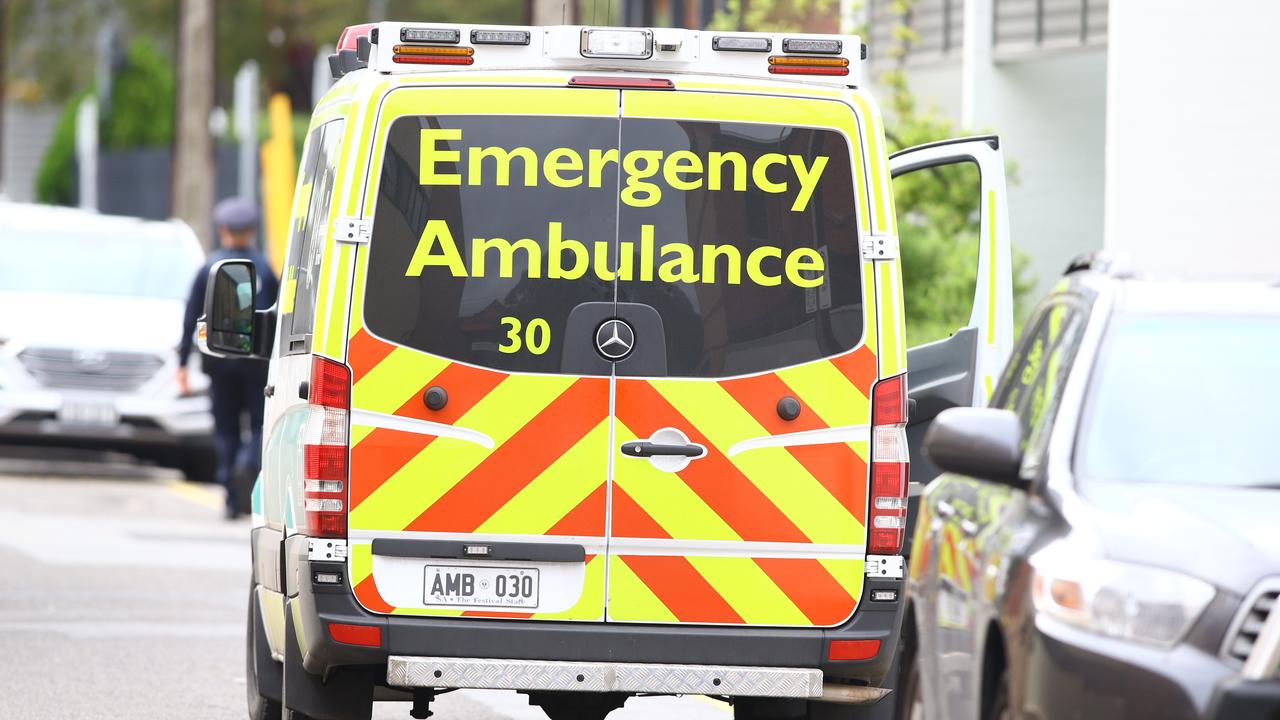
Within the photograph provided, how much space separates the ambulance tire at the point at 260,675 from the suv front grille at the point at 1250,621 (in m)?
4.04

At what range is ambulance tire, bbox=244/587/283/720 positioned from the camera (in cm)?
827

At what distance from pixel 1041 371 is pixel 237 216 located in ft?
34.3

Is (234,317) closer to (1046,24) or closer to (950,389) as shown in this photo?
(950,389)

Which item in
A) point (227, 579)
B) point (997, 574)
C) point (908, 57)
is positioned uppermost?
point (908, 57)

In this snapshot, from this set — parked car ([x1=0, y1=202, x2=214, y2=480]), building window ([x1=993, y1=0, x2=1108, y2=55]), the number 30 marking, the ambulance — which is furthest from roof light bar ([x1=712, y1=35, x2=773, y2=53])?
building window ([x1=993, y1=0, x2=1108, y2=55])

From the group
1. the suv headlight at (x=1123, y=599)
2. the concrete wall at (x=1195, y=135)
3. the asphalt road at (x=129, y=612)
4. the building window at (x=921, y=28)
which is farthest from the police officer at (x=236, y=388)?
the suv headlight at (x=1123, y=599)

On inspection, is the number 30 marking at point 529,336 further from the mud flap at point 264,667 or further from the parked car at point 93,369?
the parked car at point 93,369

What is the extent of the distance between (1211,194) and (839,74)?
8962mm

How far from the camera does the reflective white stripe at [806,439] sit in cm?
711

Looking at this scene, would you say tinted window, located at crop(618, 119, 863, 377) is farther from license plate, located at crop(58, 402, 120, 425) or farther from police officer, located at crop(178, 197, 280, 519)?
license plate, located at crop(58, 402, 120, 425)

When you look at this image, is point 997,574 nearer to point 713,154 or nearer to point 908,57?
point 713,154

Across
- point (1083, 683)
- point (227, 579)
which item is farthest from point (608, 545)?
point (227, 579)

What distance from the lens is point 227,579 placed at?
13625 mm

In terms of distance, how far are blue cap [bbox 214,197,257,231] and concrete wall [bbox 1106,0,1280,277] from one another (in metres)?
5.45
